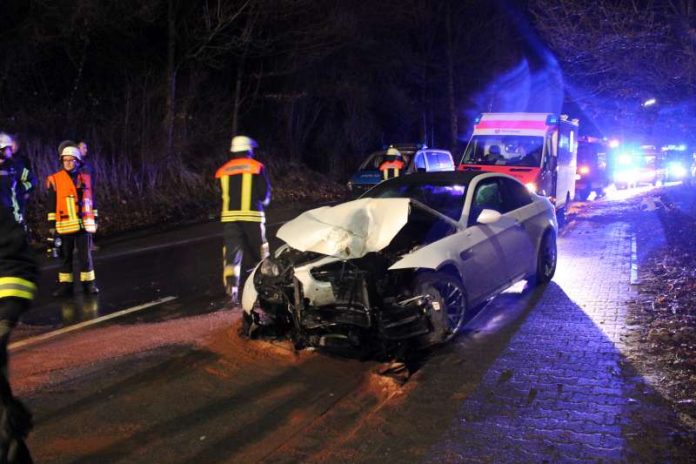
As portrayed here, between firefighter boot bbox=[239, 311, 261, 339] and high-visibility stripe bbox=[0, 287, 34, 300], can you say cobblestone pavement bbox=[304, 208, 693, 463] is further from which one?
high-visibility stripe bbox=[0, 287, 34, 300]

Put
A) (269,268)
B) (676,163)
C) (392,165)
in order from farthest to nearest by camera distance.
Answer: (676,163), (392,165), (269,268)

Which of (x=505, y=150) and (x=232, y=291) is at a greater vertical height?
(x=505, y=150)

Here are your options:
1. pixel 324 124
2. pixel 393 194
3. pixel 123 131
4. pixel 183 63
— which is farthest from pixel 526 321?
pixel 324 124

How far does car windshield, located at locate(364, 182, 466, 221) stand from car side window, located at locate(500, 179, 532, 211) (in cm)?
87

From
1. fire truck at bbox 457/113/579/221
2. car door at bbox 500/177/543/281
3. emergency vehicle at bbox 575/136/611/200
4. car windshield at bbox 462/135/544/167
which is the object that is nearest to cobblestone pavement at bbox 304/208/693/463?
car door at bbox 500/177/543/281

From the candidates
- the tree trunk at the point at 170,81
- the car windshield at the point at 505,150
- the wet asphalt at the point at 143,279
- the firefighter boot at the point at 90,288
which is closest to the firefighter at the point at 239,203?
the wet asphalt at the point at 143,279

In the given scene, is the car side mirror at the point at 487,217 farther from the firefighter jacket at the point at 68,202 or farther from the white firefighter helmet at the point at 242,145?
the firefighter jacket at the point at 68,202

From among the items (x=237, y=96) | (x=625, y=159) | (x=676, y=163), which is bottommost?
(x=676, y=163)

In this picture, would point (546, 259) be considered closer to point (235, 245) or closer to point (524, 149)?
point (235, 245)

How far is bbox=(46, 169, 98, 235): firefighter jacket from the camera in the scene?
25.0ft

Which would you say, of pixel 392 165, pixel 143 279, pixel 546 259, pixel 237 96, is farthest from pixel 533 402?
pixel 237 96

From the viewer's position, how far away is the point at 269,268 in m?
5.76

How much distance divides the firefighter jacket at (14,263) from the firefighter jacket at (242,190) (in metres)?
4.48

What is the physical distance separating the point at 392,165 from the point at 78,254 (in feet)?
31.2
